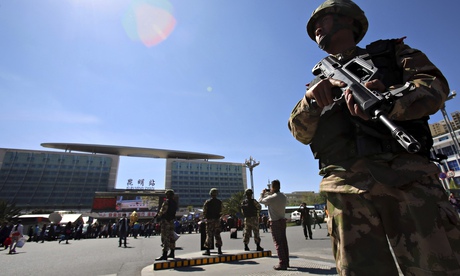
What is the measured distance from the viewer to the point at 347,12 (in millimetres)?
1745

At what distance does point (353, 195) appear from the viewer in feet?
4.54

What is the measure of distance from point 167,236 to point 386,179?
6.21 m

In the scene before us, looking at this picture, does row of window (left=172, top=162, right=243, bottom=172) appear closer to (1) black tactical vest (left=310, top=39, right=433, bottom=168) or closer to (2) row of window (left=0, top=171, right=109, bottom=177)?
(2) row of window (left=0, top=171, right=109, bottom=177)

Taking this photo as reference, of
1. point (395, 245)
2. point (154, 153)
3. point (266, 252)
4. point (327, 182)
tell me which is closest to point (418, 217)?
point (395, 245)

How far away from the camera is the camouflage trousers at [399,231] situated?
110cm

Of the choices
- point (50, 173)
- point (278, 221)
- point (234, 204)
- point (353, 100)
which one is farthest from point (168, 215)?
point (50, 173)

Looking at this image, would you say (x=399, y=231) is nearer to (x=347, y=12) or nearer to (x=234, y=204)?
(x=347, y=12)

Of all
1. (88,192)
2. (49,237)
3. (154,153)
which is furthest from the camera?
(154,153)

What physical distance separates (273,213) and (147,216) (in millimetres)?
55379

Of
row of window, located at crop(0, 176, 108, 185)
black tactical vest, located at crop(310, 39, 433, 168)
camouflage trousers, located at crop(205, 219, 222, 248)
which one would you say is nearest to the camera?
black tactical vest, located at crop(310, 39, 433, 168)

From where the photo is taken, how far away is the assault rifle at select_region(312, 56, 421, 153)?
1.08 m

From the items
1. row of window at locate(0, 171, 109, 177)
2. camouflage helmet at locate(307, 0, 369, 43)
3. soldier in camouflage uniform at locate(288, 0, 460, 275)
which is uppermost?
row of window at locate(0, 171, 109, 177)

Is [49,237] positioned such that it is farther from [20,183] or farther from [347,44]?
[20,183]

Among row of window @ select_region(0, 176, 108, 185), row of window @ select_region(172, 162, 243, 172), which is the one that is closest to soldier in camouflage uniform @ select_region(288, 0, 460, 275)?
row of window @ select_region(0, 176, 108, 185)
